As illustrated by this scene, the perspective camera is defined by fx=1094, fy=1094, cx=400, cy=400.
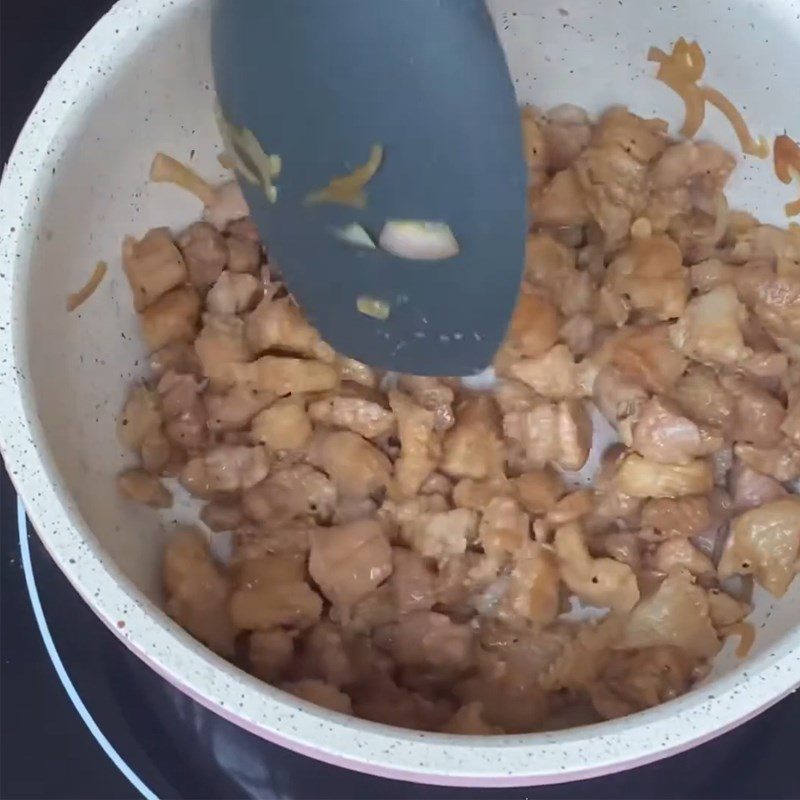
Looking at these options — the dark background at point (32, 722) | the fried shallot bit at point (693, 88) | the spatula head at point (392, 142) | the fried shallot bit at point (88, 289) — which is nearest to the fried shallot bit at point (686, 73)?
the fried shallot bit at point (693, 88)

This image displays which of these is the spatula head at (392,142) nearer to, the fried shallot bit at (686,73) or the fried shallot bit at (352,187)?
the fried shallot bit at (352,187)

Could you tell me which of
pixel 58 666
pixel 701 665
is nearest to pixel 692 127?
pixel 701 665

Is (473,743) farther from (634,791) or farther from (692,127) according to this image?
(692,127)

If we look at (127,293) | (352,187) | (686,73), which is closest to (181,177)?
(127,293)

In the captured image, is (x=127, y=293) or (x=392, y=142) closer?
(x=392, y=142)

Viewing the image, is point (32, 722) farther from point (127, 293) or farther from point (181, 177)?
point (181, 177)

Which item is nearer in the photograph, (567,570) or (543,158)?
(567,570)
